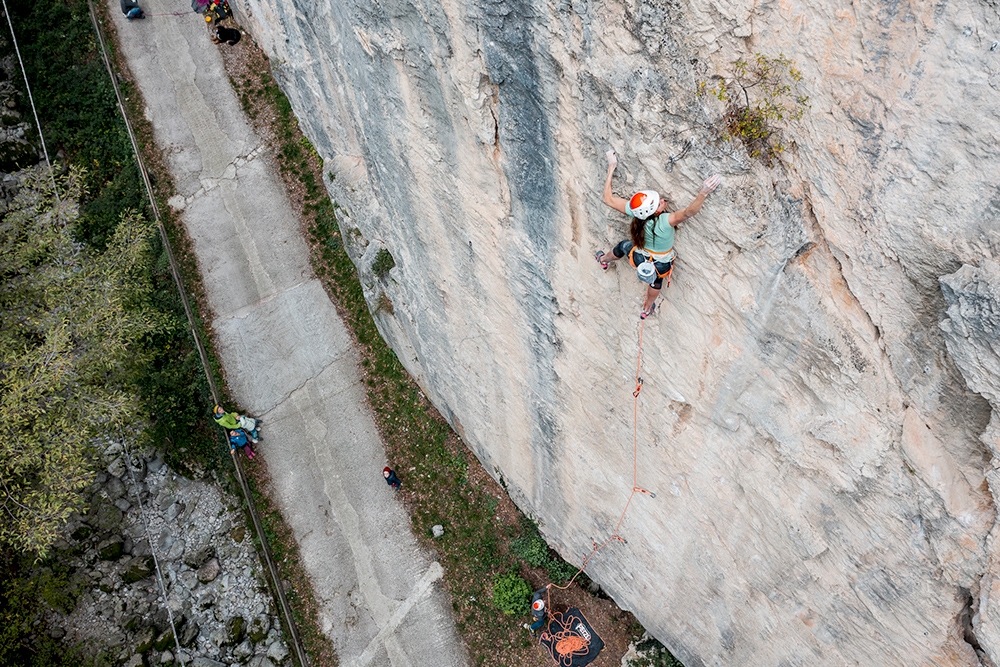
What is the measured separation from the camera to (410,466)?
14742 mm

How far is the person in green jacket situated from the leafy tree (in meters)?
1.44

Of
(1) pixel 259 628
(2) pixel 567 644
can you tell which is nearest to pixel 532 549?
(2) pixel 567 644

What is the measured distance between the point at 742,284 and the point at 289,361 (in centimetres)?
1127

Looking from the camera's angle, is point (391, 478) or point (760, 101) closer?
point (760, 101)

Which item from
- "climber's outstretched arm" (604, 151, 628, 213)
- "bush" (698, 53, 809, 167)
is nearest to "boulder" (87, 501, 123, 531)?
"climber's outstretched arm" (604, 151, 628, 213)

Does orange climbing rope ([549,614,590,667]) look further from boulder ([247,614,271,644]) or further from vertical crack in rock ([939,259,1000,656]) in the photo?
vertical crack in rock ([939,259,1000,656])

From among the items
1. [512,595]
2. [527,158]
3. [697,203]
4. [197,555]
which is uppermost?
[697,203]

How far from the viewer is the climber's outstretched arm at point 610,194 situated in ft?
21.5

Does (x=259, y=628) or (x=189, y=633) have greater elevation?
(x=259, y=628)

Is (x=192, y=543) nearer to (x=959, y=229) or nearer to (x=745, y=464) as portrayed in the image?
(x=745, y=464)

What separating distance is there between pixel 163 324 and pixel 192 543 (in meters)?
4.55

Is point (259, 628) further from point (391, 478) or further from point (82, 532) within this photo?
point (82, 532)

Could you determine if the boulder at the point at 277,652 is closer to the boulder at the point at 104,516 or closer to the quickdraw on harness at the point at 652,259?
the boulder at the point at 104,516

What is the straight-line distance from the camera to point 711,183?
5.93 metres
